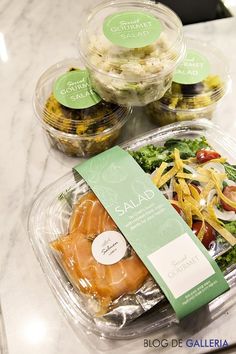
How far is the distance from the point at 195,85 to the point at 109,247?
0.45m

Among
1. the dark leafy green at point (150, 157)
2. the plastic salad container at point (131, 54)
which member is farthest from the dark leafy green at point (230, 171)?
the plastic salad container at point (131, 54)

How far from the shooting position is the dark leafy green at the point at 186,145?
935 mm

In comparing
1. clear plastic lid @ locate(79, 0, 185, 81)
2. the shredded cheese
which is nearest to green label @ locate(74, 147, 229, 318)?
the shredded cheese

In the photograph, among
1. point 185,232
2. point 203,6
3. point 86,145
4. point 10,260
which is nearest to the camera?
point 185,232

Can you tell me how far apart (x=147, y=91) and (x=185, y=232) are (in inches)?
12.6

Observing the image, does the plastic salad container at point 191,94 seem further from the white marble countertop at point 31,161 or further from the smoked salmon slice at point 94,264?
the smoked salmon slice at point 94,264

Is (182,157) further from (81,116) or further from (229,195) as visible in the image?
(81,116)

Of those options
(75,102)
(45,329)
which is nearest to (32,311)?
(45,329)

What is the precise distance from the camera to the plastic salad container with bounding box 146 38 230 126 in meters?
1.04

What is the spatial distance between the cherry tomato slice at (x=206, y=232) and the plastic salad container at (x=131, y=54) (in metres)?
0.31

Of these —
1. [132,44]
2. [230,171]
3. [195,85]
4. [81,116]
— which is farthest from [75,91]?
[230,171]

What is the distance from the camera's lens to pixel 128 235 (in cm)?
80

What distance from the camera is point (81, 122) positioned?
993 millimetres

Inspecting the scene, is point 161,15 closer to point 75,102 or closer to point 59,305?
point 75,102
